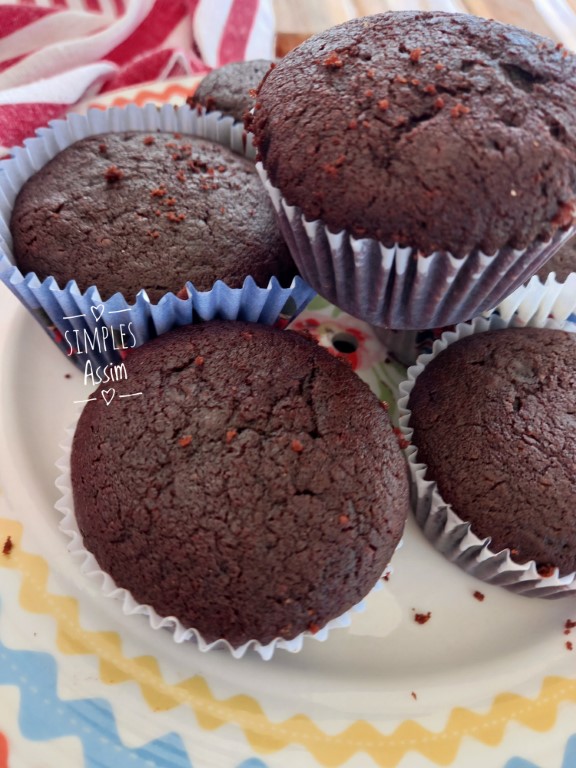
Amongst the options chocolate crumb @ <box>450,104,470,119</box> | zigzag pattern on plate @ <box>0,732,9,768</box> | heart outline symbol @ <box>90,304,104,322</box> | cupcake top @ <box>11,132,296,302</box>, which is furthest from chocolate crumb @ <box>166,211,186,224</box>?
zigzag pattern on plate @ <box>0,732,9,768</box>

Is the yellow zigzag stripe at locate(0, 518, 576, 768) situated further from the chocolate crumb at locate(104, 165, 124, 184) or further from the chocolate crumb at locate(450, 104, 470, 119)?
the chocolate crumb at locate(450, 104, 470, 119)

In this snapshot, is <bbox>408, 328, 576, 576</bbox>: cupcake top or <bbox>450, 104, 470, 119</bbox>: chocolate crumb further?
<bbox>408, 328, 576, 576</bbox>: cupcake top

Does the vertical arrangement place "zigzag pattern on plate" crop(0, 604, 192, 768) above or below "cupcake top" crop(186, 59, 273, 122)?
below

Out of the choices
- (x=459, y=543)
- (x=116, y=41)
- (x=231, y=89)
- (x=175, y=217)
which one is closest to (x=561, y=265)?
(x=459, y=543)

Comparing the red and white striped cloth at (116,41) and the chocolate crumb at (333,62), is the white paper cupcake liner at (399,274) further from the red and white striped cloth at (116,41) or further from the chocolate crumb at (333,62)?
the red and white striped cloth at (116,41)

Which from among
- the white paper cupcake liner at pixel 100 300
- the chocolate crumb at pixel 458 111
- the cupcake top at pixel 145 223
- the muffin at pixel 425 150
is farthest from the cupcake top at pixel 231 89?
the chocolate crumb at pixel 458 111

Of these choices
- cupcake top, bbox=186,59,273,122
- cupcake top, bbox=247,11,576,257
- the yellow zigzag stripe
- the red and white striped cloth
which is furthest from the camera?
the red and white striped cloth

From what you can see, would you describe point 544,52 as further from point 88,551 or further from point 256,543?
point 88,551

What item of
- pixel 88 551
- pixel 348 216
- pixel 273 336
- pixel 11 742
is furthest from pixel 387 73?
pixel 11 742
